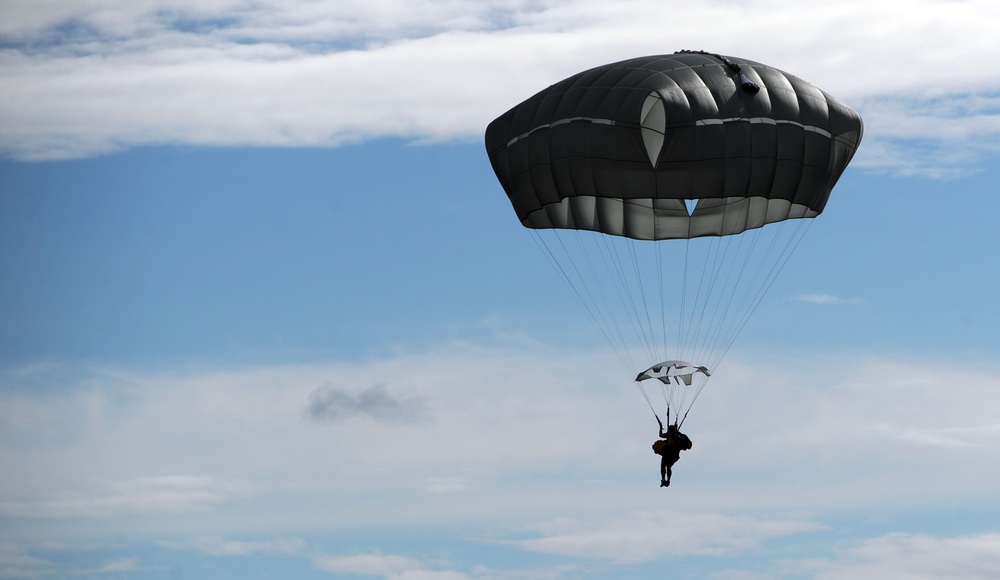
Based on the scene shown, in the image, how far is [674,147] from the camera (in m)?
59.3

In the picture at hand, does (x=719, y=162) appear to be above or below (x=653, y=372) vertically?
above

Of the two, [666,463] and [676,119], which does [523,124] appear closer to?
[676,119]

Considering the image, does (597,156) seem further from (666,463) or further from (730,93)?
(666,463)

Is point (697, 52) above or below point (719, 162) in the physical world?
above

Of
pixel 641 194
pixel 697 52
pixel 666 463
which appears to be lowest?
pixel 666 463

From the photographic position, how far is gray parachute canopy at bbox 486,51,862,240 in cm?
5938

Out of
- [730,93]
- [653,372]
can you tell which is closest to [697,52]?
[730,93]

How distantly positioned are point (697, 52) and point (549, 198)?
548 centimetres

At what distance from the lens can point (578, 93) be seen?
60.7 m

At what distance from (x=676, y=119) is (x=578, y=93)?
2.98 metres

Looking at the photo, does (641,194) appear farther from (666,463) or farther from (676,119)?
(666,463)

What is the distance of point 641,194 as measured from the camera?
5997cm

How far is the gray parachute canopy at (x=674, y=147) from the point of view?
2338 inches

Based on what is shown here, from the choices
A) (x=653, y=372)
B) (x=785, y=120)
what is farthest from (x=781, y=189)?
(x=653, y=372)
